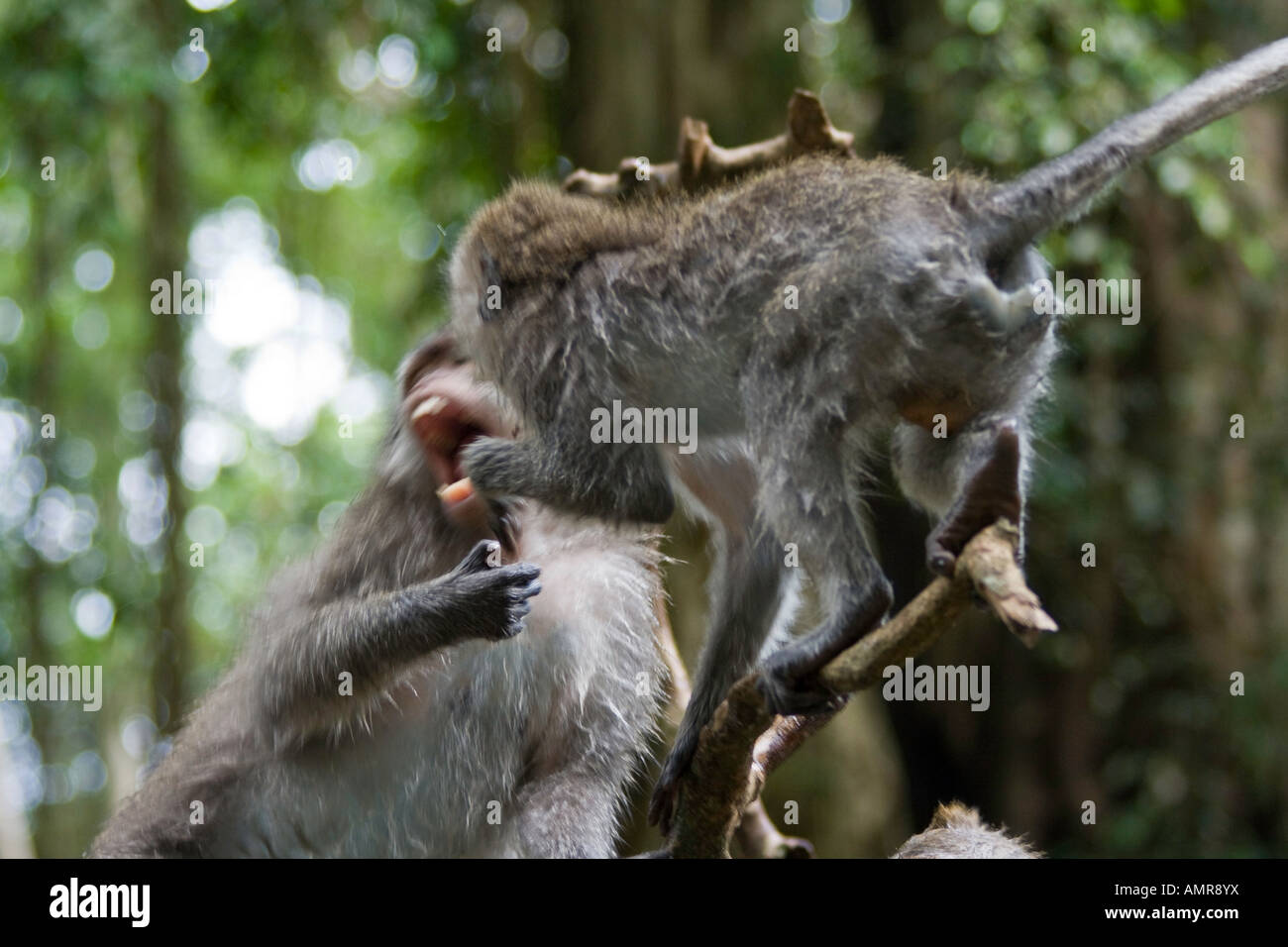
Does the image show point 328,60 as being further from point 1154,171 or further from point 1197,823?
point 1197,823

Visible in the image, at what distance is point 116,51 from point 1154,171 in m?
6.76

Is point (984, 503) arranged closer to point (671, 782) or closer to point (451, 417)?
point (671, 782)

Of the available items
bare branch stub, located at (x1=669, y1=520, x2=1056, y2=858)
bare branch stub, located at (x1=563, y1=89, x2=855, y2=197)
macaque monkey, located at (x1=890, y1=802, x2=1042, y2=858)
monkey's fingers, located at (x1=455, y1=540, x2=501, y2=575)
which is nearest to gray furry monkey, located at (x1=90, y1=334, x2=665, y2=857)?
monkey's fingers, located at (x1=455, y1=540, x2=501, y2=575)

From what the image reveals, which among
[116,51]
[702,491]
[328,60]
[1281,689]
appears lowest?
[1281,689]

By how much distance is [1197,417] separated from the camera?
9867mm

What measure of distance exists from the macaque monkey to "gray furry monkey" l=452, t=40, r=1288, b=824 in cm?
78

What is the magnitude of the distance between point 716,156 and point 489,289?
1365mm

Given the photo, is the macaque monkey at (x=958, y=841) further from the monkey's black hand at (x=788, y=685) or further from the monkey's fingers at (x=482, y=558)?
the monkey's fingers at (x=482, y=558)

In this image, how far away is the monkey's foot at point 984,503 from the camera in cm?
278

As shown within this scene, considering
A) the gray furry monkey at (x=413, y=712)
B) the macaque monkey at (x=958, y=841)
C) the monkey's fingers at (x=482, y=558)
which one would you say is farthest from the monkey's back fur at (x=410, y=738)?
the macaque monkey at (x=958, y=841)

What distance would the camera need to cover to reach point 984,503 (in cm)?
283

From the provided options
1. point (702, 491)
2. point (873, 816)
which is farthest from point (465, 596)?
point (873, 816)

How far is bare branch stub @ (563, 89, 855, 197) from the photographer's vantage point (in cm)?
487

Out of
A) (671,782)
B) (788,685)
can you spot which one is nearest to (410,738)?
(671,782)
